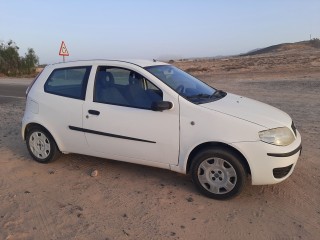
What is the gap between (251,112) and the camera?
4.54 m

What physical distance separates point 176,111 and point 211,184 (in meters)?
1.01

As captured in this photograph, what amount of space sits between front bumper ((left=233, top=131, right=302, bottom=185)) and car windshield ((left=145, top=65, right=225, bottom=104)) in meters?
0.93

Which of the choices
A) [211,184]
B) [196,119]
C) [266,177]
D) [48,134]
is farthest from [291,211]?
[48,134]

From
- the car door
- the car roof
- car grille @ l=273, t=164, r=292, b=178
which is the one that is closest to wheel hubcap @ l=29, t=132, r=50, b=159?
the car door

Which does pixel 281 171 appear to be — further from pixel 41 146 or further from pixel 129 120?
pixel 41 146

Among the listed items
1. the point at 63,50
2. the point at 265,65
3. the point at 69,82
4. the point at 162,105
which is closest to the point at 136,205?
the point at 162,105

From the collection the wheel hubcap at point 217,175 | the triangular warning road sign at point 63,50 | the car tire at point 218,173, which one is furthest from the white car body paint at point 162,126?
the triangular warning road sign at point 63,50

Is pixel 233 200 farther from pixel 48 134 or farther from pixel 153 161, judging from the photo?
pixel 48 134

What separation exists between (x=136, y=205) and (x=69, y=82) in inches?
90.0

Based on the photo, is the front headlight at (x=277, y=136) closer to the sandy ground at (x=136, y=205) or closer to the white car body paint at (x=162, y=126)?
the white car body paint at (x=162, y=126)

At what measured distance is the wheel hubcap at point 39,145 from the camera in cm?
579

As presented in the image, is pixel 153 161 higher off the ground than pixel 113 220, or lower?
higher

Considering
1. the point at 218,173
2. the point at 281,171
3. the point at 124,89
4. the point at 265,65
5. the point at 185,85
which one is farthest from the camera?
the point at 265,65

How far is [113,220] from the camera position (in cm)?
400
